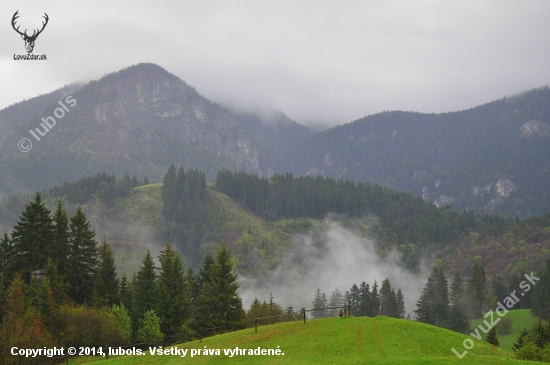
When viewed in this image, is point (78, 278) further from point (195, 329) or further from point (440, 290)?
point (440, 290)

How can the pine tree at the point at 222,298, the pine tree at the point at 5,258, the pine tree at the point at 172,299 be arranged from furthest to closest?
the pine tree at the point at 5,258, the pine tree at the point at 222,298, the pine tree at the point at 172,299

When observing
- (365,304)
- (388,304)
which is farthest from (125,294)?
(365,304)

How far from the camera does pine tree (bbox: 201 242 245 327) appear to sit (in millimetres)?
77250

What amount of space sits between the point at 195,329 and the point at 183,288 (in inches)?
221

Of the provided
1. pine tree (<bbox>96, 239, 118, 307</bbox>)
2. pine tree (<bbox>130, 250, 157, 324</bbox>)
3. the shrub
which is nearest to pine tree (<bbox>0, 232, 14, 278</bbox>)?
pine tree (<bbox>96, 239, 118, 307</bbox>)

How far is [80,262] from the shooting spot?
Result: 277 ft

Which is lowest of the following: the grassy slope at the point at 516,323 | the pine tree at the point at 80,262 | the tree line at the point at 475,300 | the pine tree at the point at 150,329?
the grassy slope at the point at 516,323

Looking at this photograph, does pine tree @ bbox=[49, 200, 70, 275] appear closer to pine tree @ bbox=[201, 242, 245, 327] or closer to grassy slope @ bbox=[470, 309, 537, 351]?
pine tree @ bbox=[201, 242, 245, 327]

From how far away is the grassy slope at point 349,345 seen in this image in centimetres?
4431

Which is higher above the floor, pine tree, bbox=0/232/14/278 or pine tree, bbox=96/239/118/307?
pine tree, bbox=0/232/14/278

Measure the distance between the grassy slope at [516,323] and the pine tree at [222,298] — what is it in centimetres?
7688

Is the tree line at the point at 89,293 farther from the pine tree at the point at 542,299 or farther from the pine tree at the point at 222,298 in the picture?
the pine tree at the point at 542,299

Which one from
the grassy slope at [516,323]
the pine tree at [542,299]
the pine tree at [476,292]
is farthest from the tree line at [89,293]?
the pine tree at [476,292]

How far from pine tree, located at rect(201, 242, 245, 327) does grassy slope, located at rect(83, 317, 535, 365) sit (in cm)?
2241
